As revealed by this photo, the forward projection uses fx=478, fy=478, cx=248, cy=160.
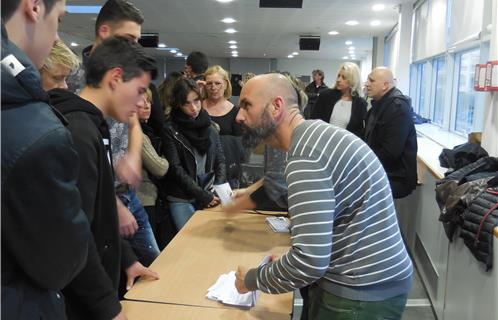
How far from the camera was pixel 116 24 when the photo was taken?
206 cm

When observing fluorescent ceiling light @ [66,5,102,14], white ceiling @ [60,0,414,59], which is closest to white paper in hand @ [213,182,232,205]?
white ceiling @ [60,0,414,59]

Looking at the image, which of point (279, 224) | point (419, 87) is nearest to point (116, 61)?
point (279, 224)

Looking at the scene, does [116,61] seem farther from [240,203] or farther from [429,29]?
[429,29]

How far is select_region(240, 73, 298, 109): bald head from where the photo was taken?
1403 mm

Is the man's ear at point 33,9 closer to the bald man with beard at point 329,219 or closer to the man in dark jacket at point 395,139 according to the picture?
the bald man with beard at point 329,219

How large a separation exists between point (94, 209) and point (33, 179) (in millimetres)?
519

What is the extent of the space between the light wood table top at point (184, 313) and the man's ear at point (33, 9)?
0.96 m

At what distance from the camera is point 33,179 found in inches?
30.7

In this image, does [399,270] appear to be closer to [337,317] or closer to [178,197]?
[337,317]

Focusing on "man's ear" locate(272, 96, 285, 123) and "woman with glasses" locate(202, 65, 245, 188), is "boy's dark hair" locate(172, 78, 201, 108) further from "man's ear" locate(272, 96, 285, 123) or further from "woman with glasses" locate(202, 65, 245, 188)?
"man's ear" locate(272, 96, 285, 123)

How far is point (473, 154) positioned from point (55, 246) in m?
2.76

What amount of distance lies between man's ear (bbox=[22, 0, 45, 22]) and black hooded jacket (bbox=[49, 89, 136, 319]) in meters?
0.44

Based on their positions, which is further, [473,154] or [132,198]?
[473,154]

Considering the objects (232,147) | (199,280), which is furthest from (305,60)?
(199,280)
